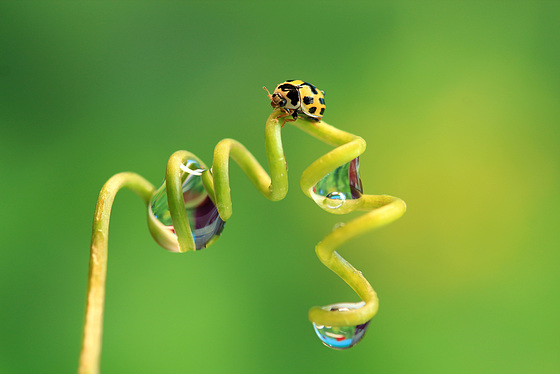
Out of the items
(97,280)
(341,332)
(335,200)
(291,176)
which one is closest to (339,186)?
(335,200)

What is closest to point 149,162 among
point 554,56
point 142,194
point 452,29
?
point 142,194

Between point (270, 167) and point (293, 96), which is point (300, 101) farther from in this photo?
point (270, 167)

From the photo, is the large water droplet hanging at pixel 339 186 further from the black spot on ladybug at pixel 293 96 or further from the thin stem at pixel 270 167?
the black spot on ladybug at pixel 293 96

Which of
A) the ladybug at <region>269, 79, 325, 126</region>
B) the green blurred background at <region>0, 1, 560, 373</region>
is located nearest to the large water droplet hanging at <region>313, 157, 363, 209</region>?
the ladybug at <region>269, 79, 325, 126</region>

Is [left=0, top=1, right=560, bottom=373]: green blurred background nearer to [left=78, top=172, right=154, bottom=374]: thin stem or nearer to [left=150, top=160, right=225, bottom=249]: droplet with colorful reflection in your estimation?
[left=150, top=160, right=225, bottom=249]: droplet with colorful reflection

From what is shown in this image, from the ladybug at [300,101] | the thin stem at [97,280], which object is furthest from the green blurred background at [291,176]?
the thin stem at [97,280]
